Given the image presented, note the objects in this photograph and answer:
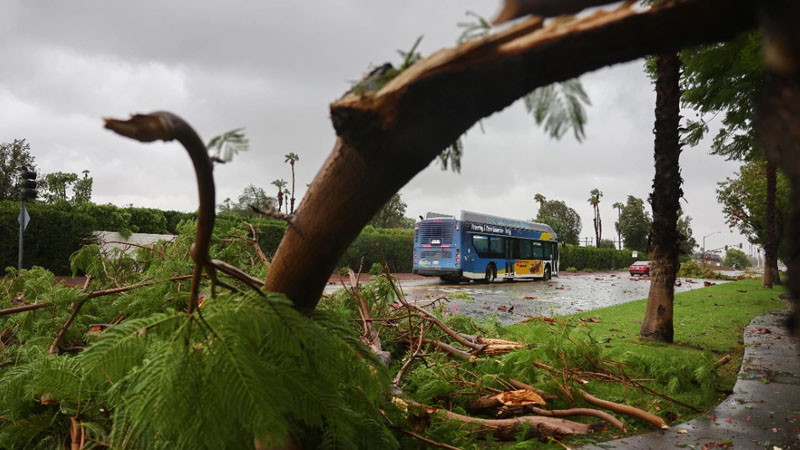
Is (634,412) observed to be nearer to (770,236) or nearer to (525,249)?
(770,236)

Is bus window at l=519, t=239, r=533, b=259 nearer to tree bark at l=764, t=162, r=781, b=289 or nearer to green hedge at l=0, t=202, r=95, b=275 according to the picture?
tree bark at l=764, t=162, r=781, b=289

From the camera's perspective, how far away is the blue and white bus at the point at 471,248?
24062 millimetres

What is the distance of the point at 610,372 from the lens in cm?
457

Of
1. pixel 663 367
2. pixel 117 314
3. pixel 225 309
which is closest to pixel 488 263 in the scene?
pixel 663 367

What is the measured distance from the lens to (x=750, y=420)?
3900 mm

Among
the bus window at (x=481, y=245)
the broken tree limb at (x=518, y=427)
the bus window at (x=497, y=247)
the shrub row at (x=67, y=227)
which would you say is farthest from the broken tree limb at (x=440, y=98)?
the bus window at (x=497, y=247)

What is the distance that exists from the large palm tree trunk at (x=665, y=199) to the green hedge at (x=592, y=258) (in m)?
40.6

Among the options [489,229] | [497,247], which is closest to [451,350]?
[489,229]

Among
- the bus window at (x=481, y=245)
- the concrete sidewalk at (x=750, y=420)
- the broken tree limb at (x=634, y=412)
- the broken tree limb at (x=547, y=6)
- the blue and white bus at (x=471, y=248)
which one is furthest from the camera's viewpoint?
the bus window at (x=481, y=245)

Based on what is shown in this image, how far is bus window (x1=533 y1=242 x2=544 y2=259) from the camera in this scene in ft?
98.1

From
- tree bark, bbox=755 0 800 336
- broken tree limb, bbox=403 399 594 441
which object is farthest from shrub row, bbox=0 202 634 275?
tree bark, bbox=755 0 800 336

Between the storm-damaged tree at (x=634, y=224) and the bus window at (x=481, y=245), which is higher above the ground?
the storm-damaged tree at (x=634, y=224)

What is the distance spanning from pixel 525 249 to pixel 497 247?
10.6 feet

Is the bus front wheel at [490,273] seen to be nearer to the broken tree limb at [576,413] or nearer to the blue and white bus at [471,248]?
the blue and white bus at [471,248]
